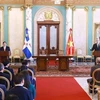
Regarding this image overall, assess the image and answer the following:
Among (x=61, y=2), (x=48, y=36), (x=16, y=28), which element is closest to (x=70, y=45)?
(x=48, y=36)

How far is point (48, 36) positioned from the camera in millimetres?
16438

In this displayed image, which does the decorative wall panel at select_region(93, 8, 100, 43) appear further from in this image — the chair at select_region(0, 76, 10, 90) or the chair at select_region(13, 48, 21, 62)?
the chair at select_region(0, 76, 10, 90)

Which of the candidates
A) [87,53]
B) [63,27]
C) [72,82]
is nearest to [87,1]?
[63,27]

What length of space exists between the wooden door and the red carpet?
6476 millimetres

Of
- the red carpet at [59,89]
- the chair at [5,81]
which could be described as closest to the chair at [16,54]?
the red carpet at [59,89]

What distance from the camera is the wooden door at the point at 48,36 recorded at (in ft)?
53.4

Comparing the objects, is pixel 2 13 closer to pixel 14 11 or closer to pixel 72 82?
pixel 14 11

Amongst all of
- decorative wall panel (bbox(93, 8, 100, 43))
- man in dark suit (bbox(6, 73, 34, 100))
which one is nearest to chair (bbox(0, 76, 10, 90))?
man in dark suit (bbox(6, 73, 34, 100))

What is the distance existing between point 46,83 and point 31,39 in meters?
7.23

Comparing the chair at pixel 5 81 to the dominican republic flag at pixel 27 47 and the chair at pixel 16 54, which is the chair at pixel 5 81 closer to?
the dominican republic flag at pixel 27 47

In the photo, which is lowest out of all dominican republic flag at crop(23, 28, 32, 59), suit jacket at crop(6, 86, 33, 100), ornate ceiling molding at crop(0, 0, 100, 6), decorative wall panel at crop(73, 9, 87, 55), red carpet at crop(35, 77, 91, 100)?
red carpet at crop(35, 77, 91, 100)

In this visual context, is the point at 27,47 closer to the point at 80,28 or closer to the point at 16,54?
the point at 16,54

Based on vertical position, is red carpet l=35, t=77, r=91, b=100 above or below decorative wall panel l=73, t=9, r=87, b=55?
below

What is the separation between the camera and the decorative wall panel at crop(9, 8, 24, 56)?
15859 mm
